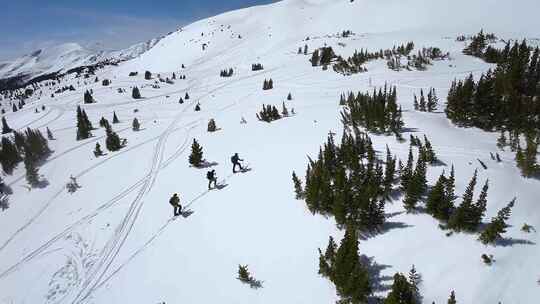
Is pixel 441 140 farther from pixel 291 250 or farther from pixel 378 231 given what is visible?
pixel 291 250

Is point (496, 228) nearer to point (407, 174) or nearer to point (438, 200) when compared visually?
point (438, 200)

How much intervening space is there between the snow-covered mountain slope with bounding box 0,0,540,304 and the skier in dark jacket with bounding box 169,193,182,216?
1.41ft

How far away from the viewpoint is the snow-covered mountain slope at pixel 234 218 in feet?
27.1

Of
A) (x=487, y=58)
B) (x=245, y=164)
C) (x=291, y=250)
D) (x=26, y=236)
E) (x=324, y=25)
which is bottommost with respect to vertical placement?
(x=26, y=236)

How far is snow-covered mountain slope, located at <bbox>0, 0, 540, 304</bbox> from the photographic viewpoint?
8258 mm

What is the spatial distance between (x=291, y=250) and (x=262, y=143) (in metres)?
9.65

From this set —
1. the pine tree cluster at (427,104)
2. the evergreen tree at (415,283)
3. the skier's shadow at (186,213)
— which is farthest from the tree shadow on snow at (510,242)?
the skier's shadow at (186,213)

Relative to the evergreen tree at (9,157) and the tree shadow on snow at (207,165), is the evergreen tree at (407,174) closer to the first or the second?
the tree shadow on snow at (207,165)

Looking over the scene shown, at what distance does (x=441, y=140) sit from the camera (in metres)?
13.5

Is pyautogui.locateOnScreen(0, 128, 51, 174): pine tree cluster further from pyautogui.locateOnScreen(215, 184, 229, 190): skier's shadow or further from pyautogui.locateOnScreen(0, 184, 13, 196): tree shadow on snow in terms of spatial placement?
pyautogui.locateOnScreen(215, 184, 229, 190): skier's shadow

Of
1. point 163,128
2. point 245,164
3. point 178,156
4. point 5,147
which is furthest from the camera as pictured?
point 163,128

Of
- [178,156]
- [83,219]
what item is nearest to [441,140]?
[178,156]

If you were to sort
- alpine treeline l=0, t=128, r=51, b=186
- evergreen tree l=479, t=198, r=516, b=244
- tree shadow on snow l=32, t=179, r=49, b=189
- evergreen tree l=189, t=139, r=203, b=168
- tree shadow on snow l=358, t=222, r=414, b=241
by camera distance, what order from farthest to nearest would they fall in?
alpine treeline l=0, t=128, r=51, b=186 < tree shadow on snow l=32, t=179, r=49, b=189 < evergreen tree l=189, t=139, r=203, b=168 < tree shadow on snow l=358, t=222, r=414, b=241 < evergreen tree l=479, t=198, r=516, b=244

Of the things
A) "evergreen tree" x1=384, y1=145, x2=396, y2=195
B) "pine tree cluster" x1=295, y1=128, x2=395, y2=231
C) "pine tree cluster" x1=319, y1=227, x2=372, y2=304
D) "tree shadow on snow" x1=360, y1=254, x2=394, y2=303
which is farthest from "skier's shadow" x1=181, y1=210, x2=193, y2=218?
"evergreen tree" x1=384, y1=145, x2=396, y2=195
